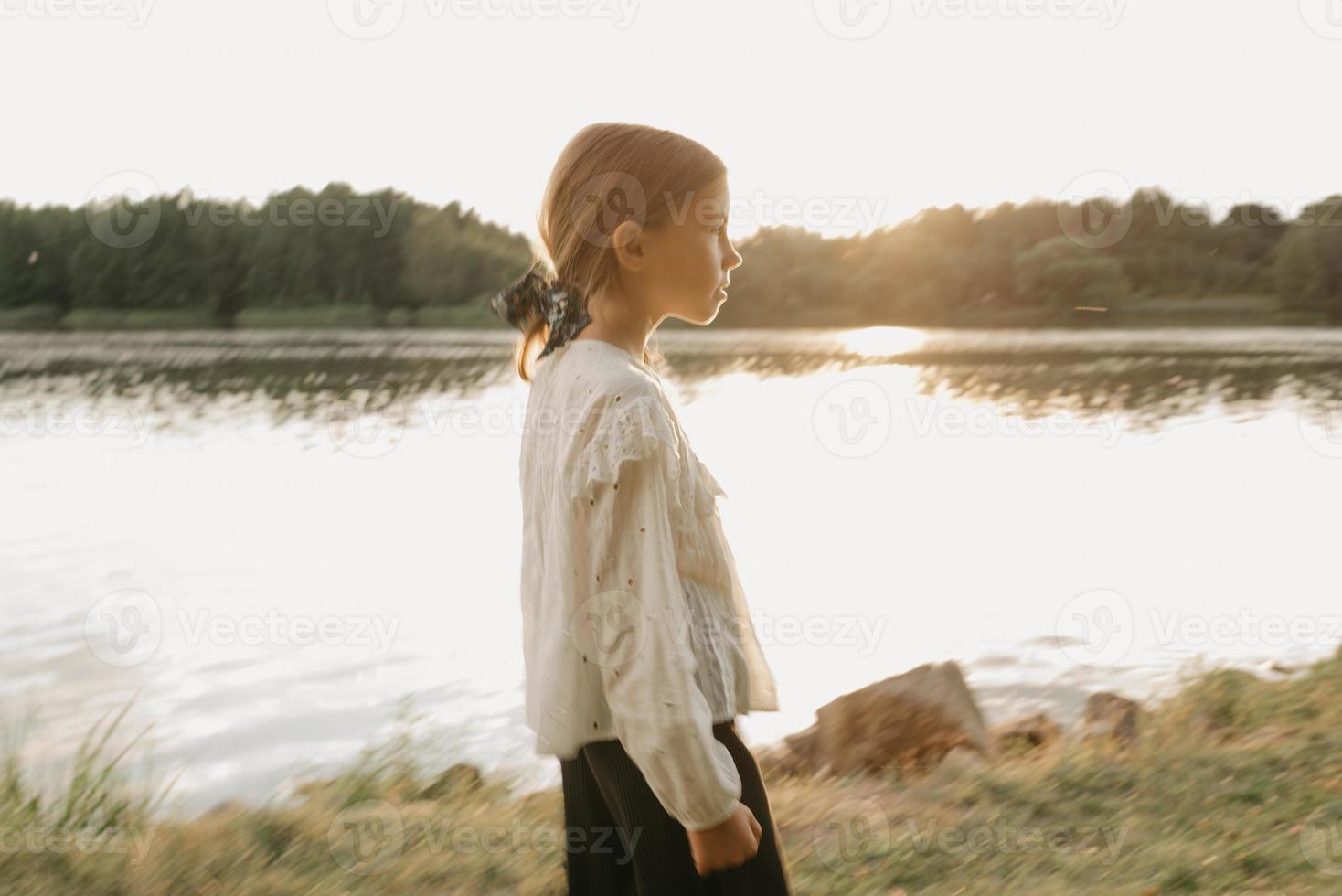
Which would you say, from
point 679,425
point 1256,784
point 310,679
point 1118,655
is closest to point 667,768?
point 679,425

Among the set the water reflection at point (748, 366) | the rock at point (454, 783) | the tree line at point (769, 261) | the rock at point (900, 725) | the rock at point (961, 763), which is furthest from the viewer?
the tree line at point (769, 261)

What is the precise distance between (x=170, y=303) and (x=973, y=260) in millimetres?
26983

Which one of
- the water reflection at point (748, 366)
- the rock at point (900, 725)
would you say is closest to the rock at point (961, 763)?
the rock at point (900, 725)

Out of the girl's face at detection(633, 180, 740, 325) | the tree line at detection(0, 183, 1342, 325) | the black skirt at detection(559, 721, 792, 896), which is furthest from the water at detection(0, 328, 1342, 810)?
the tree line at detection(0, 183, 1342, 325)

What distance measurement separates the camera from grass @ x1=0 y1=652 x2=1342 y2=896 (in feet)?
8.55

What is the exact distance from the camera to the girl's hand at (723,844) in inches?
48.7

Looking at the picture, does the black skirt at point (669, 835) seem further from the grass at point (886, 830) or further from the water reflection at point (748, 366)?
the water reflection at point (748, 366)

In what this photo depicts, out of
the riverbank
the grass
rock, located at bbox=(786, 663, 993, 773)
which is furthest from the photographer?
the riverbank

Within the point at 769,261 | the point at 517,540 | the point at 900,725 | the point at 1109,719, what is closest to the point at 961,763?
the point at 900,725

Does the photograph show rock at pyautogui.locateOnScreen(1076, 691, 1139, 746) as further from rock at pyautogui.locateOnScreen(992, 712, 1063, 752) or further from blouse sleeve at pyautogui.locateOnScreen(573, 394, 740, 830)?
blouse sleeve at pyautogui.locateOnScreen(573, 394, 740, 830)

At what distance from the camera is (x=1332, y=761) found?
337cm

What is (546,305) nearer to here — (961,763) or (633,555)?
(633,555)

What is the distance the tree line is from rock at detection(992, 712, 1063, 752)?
19.4 metres

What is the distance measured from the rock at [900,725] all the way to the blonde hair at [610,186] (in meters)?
2.92
